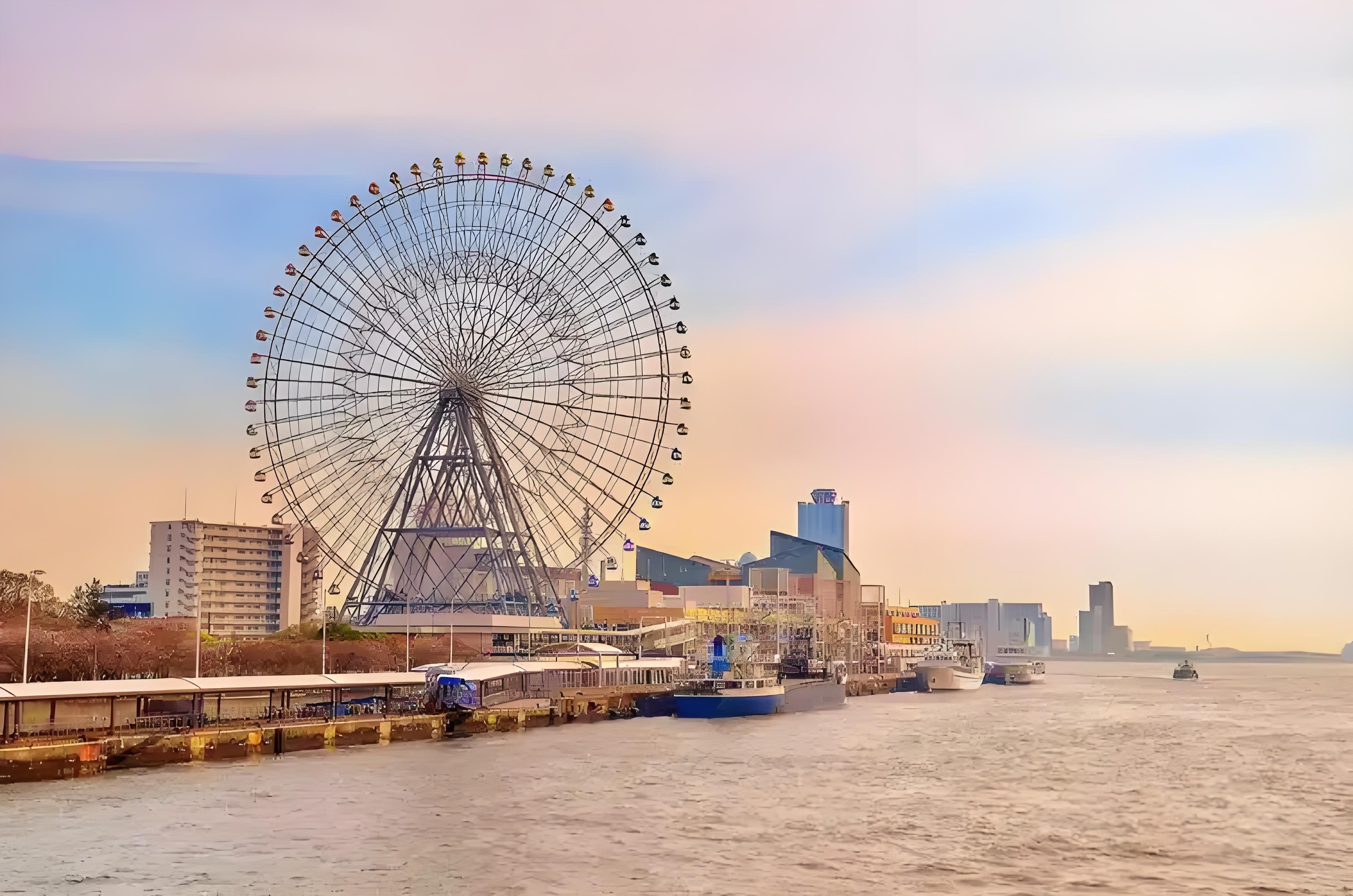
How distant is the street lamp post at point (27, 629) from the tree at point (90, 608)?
5.23 metres

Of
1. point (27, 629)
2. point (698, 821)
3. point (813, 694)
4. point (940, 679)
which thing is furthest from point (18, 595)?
point (940, 679)

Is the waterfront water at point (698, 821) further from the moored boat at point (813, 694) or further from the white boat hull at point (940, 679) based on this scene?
the white boat hull at point (940, 679)

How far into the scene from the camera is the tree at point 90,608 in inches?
4904

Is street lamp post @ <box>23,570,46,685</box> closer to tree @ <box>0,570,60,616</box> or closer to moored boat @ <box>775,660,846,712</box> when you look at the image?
tree @ <box>0,570,60,616</box>

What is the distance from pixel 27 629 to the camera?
78562mm

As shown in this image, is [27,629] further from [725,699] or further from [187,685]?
[725,699]

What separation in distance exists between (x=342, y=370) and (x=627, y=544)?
3107 cm

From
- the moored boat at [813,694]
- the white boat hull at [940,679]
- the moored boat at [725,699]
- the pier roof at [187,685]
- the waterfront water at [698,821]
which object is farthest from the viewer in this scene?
the white boat hull at [940,679]

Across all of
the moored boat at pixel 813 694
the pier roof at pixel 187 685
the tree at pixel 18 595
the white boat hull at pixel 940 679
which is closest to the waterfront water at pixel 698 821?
the pier roof at pixel 187 685

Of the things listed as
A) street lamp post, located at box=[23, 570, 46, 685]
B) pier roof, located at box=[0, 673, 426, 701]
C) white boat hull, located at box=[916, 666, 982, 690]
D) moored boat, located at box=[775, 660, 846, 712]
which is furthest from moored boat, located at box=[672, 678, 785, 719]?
white boat hull, located at box=[916, 666, 982, 690]

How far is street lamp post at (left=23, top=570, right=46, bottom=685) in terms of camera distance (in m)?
71.6

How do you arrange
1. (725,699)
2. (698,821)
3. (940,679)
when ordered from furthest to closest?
(940,679), (725,699), (698,821)

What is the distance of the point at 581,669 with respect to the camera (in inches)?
5084

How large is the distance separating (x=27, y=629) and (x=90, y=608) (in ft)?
174
